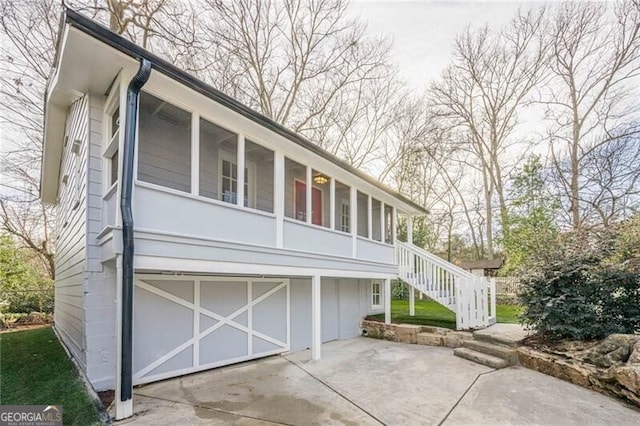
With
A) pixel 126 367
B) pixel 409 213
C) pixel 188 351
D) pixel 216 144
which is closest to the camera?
pixel 126 367

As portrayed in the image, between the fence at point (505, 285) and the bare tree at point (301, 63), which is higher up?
the bare tree at point (301, 63)

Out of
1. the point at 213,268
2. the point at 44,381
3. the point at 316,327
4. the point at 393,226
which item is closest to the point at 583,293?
the point at 316,327

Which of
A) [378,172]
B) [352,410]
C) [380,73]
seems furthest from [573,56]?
[352,410]

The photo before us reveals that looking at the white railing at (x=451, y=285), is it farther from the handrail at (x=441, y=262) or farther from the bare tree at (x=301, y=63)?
the bare tree at (x=301, y=63)

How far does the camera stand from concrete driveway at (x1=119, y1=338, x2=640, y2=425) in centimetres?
394

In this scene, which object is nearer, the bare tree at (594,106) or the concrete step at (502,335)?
the concrete step at (502,335)

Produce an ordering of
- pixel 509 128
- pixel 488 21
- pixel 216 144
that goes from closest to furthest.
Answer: pixel 216 144
pixel 488 21
pixel 509 128

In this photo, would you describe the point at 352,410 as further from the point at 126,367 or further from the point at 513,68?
the point at 513,68

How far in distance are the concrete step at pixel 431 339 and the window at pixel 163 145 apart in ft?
20.5

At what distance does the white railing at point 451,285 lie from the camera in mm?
7918

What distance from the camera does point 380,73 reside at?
1798cm

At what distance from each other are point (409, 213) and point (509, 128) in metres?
12.3

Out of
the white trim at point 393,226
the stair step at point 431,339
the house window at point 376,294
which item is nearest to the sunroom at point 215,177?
the white trim at point 393,226

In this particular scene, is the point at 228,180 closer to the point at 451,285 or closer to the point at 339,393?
the point at 339,393
